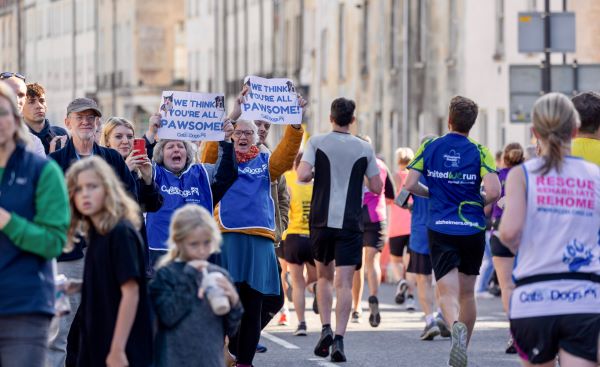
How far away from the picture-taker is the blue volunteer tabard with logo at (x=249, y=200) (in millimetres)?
14078

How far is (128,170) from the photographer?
1215 centimetres

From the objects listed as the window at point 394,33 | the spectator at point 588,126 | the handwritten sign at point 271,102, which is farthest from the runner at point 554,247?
the window at point 394,33

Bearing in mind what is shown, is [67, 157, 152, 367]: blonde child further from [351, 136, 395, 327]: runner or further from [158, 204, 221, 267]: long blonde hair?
[351, 136, 395, 327]: runner

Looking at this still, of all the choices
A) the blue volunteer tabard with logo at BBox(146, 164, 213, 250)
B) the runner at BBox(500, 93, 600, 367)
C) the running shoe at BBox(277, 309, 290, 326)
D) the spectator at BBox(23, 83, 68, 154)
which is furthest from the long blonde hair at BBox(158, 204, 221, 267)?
the running shoe at BBox(277, 309, 290, 326)

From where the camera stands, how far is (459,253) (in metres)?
14.5

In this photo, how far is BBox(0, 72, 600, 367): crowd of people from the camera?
8.85 meters

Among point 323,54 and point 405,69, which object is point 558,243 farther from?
point 323,54

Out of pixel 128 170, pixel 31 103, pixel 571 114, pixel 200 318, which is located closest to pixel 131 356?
pixel 200 318

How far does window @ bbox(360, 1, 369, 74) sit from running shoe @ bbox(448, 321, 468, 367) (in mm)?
36331

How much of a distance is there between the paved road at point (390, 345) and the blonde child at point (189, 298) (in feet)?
21.9

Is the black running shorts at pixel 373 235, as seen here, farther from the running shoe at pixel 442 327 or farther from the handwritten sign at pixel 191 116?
the handwritten sign at pixel 191 116

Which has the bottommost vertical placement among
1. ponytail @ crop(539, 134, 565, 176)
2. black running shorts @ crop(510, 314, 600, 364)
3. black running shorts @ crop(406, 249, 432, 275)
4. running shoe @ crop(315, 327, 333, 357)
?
running shoe @ crop(315, 327, 333, 357)

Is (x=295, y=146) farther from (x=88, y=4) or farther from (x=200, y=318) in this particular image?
(x=88, y=4)

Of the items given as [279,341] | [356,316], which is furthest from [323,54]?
[279,341]
